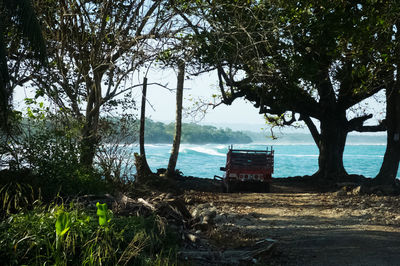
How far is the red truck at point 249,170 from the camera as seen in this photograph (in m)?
19.9

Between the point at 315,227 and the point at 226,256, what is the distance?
12.4 feet

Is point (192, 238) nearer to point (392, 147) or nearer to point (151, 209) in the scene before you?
point (151, 209)

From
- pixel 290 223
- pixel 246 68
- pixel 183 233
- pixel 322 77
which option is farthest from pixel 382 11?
pixel 183 233

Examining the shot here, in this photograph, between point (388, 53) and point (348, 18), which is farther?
point (348, 18)

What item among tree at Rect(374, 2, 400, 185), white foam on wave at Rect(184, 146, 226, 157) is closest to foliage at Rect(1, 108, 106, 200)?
tree at Rect(374, 2, 400, 185)

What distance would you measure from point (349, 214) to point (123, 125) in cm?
801

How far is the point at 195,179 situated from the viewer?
936 inches

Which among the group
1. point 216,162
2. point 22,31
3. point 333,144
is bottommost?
point 216,162

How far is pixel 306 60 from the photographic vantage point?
19.6m

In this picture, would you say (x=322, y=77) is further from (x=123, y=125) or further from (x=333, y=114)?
(x=123, y=125)

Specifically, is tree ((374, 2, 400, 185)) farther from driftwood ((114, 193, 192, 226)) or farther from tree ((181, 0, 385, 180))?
driftwood ((114, 193, 192, 226))

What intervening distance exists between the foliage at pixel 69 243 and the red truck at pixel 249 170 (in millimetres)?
12473

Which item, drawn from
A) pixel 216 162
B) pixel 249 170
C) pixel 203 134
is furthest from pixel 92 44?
pixel 203 134

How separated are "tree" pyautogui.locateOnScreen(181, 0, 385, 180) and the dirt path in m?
3.78
